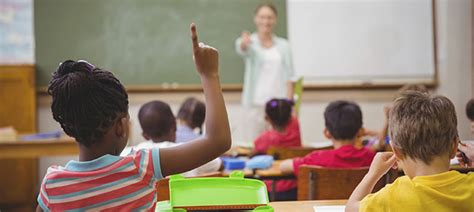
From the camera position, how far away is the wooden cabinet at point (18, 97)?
5.51 meters

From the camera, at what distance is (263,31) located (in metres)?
5.50

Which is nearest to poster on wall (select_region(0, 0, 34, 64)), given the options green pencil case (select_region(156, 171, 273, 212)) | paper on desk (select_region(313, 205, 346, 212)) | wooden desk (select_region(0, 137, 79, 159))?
wooden desk (select_region(0, 137, 79, 159))

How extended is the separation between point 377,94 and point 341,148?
3493mm

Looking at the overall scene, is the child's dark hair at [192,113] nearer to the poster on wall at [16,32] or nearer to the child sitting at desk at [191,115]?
the child sitting at desk at [191,115]

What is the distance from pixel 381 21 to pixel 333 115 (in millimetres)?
3353

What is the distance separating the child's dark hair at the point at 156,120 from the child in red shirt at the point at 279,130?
1.01 m

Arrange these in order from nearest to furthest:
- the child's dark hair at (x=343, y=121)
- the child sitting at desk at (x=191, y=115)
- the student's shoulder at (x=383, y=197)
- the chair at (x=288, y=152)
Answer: the student's shoulder at (x=383, y=197) → the child's dark hair at (x=343, y=121) → the chair at (x=288, y=152) → the child sitting at desk at (x=191, y=115)

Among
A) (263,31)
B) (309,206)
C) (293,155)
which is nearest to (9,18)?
(263,31)

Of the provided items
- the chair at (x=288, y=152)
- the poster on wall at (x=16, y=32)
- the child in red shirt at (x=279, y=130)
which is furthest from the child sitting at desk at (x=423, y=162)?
the poster on wall at (x=16, y=32)

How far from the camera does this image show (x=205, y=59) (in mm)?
1316

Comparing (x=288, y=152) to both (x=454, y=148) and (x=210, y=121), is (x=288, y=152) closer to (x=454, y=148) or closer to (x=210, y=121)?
(x=454, y=148)

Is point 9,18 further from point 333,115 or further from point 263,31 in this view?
point 333,115

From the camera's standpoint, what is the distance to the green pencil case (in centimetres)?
162

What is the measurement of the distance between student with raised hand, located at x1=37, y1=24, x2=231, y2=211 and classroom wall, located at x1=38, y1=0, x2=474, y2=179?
446cm
